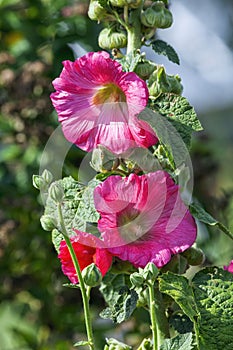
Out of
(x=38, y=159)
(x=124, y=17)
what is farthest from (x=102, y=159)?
(x=38, y=159)

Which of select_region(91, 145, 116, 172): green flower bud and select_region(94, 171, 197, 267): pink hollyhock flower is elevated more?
select_region(91, 145, 116, 172): green flower bud

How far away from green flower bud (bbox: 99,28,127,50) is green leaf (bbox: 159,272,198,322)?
0.21 metres

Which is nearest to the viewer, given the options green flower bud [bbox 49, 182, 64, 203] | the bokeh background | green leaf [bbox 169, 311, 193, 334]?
green flower bud [bbox 49, 182, 64, 203]

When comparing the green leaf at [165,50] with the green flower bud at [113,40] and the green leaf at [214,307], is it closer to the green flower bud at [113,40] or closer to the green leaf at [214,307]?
the green flower bud at [113,40]

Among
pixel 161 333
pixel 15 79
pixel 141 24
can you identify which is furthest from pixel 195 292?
pixel 15 79

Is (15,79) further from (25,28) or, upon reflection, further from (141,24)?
(141,24)

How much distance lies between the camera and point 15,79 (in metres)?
1.31

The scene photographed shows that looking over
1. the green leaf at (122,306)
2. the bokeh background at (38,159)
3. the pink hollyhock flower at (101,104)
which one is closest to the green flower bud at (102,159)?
the pink hollyhock flower at (101,104)

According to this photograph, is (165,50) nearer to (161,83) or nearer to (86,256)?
(161,83)

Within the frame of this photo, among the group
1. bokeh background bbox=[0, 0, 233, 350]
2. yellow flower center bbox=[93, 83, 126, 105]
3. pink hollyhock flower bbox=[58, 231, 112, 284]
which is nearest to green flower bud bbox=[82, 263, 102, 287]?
pink hollyhock flower bbox=[58, 231, 112, 284]

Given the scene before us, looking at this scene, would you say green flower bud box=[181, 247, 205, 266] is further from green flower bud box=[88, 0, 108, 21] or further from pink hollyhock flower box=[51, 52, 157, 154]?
green flower bud box=[88, 0, 108, 21]

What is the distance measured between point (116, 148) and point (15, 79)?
2.37 feet

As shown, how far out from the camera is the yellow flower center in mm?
654

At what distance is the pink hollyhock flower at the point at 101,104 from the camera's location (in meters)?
0.62
